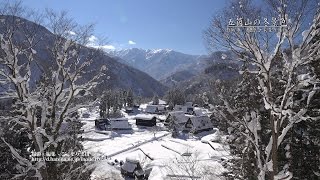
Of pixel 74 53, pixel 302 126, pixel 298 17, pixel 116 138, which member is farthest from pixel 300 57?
pixel 116 138

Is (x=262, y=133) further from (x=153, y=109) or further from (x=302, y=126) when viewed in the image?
(x=153, y=109)

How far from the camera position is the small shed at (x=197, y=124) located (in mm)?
66062

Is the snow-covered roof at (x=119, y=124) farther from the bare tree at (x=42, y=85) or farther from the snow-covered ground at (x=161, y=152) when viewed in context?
the bare tree at (x=42, y=85)

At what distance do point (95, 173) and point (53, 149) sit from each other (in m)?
23.1

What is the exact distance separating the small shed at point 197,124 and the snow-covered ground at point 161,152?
1.55 meters

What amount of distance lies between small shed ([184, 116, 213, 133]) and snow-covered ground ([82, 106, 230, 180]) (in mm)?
1546

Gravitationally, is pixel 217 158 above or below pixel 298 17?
below

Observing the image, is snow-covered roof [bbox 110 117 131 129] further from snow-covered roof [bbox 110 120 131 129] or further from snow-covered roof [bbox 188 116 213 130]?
snow-covered roof [bbox 188 116 213 130]

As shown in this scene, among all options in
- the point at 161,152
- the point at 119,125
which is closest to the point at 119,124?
the point at 119,125

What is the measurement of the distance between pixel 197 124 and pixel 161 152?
22.4m

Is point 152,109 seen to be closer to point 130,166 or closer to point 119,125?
point 119,125

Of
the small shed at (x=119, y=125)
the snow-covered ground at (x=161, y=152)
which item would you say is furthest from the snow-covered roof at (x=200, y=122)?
the small shed at (x=119, y=125)

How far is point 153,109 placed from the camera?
110 metres

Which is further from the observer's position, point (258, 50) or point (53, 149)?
point (53, 149)
